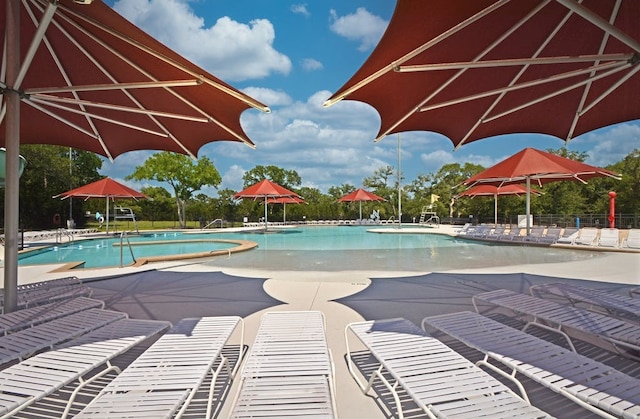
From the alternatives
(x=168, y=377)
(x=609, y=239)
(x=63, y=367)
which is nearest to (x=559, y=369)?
(x=168, y=377)

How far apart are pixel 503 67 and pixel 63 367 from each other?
521 centimetres

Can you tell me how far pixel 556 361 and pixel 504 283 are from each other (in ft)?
15.4

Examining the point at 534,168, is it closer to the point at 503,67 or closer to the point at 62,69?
the point at 503,67

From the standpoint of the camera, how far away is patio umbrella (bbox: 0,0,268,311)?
3615 mm

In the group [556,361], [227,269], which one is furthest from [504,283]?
[227,269]

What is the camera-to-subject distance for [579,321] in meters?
3.55

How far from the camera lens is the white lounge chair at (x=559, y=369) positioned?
7.03 feet

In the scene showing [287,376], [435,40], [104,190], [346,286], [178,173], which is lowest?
[346,286]

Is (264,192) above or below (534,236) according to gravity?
above

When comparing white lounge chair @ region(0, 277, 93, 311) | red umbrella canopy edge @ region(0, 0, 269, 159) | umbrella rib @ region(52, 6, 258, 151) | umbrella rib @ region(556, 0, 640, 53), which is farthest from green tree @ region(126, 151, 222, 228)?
umbrella rib @ region(556, 0, 640, 53)

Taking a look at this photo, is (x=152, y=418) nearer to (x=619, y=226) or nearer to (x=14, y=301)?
(x=14, y=301)

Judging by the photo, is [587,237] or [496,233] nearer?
[587,237]

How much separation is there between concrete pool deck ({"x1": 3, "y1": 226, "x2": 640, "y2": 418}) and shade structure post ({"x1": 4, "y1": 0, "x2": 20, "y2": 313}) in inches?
82.8

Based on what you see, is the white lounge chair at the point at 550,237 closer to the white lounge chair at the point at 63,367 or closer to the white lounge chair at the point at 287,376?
the white lounge chair at the point at 287,376
